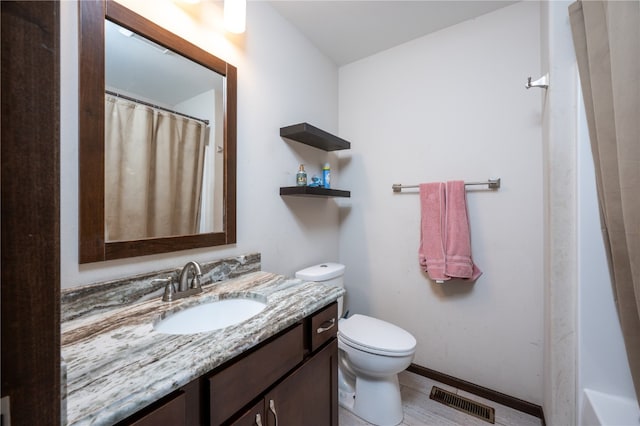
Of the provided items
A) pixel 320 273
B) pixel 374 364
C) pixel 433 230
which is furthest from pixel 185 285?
pixel 433 230

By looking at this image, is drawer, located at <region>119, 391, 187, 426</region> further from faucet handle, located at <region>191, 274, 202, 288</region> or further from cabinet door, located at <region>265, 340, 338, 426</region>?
faucet handle, located at <region>191, 274, 202, 288</region>

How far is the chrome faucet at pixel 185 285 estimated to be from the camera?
1023 millimetres

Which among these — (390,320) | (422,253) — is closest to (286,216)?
(422,253)

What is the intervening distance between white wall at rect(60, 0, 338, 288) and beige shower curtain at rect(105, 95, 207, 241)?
0.32ft

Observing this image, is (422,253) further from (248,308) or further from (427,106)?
(248,308)

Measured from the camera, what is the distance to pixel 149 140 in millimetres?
1049

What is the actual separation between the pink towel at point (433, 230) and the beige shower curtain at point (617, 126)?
77 cm

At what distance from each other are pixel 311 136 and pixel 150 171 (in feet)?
3.04

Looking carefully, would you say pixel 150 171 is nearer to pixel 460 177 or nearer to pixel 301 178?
pixel 301 178

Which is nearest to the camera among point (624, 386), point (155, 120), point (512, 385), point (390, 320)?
point (624, 386)

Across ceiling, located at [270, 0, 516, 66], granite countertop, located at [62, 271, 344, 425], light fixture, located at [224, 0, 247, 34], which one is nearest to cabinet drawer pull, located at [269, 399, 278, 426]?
granite countertop, located at [62, 271, 344, 425]

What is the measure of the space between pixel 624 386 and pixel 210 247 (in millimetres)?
1700

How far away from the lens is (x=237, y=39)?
4.51 feet

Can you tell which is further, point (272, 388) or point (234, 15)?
point (234, 15)
